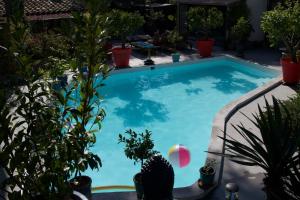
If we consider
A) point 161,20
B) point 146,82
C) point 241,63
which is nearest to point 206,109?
point 146,82

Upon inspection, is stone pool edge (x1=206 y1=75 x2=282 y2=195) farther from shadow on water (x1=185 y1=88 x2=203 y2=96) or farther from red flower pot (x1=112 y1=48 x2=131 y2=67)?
red flower pot (x1=112 y1=48 x2=131 y2=67)

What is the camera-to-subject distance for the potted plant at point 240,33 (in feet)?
61.4

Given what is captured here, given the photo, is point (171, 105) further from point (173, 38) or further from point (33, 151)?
point (33, 151)

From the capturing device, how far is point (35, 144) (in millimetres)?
4215

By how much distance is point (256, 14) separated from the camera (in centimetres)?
2141

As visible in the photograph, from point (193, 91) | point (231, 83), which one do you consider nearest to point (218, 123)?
point (193, 91)

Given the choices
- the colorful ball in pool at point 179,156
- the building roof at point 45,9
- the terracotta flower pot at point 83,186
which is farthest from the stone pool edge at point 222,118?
the building roof at point 45,9

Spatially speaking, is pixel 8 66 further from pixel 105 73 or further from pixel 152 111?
pixel 105 73

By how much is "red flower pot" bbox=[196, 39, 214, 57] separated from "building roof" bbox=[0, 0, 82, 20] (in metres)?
7.35

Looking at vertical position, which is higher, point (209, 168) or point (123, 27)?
point (123, 27)

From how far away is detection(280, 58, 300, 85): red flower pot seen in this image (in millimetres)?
13844

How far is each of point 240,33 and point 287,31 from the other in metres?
5.75

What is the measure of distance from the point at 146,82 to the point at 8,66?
6008 mm

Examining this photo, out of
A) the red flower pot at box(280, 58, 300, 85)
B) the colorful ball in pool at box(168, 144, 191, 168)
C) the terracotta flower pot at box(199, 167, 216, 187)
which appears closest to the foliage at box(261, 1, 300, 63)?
the red flower pot at box(280, 58, 300, 85)
